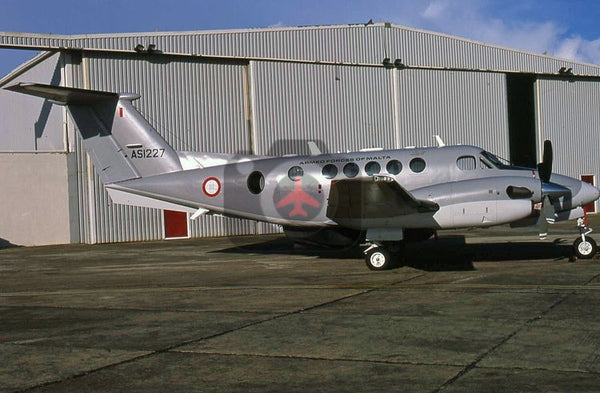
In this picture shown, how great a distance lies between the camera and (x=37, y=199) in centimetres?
2786

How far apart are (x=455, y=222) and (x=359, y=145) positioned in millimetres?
17727

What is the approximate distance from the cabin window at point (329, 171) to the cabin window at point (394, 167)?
126 centimetres

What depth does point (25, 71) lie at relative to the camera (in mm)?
32375

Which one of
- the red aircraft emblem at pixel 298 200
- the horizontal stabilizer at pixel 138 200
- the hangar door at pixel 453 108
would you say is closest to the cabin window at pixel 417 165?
the red aircraft emblem at pixel 298 200

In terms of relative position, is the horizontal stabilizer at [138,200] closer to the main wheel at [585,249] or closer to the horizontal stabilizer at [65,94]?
the horizontal stabilizer at [65,94]

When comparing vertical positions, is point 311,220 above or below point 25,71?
below

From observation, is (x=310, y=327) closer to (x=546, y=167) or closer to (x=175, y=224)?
(x=546, y=167)

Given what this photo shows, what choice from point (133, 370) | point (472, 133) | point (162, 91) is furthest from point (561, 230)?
point (133, 370)

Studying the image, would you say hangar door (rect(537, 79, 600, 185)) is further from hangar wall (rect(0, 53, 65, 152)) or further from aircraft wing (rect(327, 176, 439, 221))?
hangar wall (rect(0, 53, 65, 152))

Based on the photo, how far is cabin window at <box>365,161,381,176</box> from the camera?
52.0 feet

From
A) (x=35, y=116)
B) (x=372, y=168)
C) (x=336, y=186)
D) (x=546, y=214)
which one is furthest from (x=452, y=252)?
(x=35, y=116)

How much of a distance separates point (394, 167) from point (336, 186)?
2.39 m

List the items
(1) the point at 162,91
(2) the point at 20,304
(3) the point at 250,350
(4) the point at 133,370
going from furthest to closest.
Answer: (1) the point at 162,91
(2) the point at 20,304
(3) the point at 250,350
(4) the point at 133,370

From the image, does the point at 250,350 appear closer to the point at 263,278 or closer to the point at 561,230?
the point at 263,278
